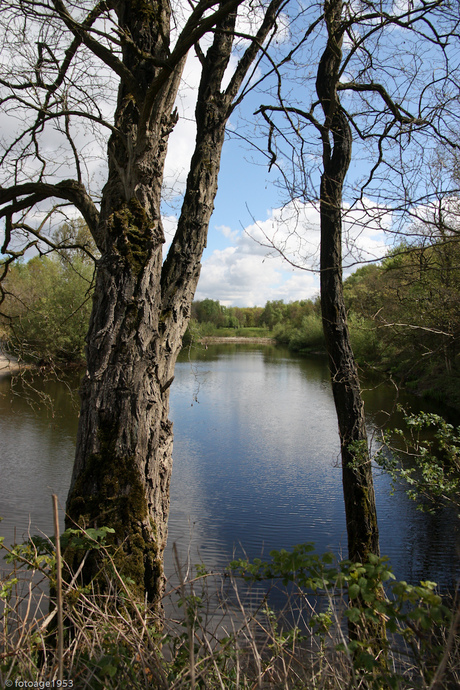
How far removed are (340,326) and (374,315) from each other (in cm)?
40

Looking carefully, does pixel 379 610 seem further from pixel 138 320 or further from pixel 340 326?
pixel 340 326

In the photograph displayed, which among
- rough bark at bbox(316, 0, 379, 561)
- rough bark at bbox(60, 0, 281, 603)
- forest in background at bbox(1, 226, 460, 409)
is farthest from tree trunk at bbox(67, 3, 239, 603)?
rough bark at bbox(316, 0, 379, 561)

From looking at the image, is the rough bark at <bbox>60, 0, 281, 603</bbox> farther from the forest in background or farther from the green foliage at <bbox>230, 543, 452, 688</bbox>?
the forest in background

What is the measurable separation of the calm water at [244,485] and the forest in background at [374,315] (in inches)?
43.1

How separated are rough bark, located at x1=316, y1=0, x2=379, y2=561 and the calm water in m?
0.22

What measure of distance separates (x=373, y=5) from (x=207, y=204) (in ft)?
6.35

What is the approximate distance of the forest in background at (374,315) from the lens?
4.06 meters

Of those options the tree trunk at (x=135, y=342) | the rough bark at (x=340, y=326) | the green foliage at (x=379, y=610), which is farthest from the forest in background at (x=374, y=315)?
the green foliage at (x=379, y=610)

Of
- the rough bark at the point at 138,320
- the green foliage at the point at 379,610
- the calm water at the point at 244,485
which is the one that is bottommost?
the calm water at the point at 244,485

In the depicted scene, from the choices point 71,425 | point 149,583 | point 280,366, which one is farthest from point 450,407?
point 280,366

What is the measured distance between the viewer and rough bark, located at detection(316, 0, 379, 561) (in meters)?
3.67

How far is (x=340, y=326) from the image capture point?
13.1 feet

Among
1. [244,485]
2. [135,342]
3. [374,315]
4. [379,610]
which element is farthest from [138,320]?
[244,485]

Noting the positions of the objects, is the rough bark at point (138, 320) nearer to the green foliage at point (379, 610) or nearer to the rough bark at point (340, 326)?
the green foliage at point (379, 610)
